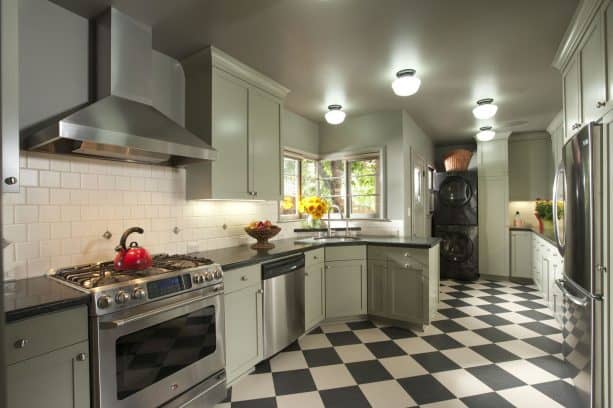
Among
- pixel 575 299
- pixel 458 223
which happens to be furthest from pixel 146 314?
pixel 458 223

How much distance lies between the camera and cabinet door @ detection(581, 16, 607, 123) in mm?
1734

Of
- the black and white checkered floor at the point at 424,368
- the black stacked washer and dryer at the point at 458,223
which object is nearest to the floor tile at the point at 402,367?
the black and white checkered floor at the point at 424,368

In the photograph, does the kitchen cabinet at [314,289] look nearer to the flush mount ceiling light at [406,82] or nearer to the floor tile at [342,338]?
the floor tile at [342,338]

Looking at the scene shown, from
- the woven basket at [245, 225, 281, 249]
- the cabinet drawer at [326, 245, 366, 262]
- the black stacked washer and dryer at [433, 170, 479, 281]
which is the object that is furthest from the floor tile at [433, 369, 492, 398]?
the black stacked washer and dryer at [433, 170, 479, 281]

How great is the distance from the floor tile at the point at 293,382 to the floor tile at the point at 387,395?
1.26 feet

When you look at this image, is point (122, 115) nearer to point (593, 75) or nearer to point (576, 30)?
point (593, 75)

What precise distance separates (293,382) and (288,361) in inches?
12.5

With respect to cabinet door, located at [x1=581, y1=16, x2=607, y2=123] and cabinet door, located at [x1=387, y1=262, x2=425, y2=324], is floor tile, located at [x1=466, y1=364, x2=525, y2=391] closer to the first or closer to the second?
cabinet door, located at [x1=387, y1=262, x2=425, y2=324]

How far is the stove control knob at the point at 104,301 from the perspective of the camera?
1402mm

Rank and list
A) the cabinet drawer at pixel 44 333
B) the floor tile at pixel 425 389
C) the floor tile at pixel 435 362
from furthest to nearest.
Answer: the floor tile at pixel 435 362, the floor tile at pixel 425 389, the cabinet drawer at pixel 44 333

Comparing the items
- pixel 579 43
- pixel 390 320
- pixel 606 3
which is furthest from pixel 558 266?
pixel 606 3

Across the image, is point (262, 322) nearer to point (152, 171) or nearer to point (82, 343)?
point (82, 343)

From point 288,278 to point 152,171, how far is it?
4.60 ft

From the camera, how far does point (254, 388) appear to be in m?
2.18
